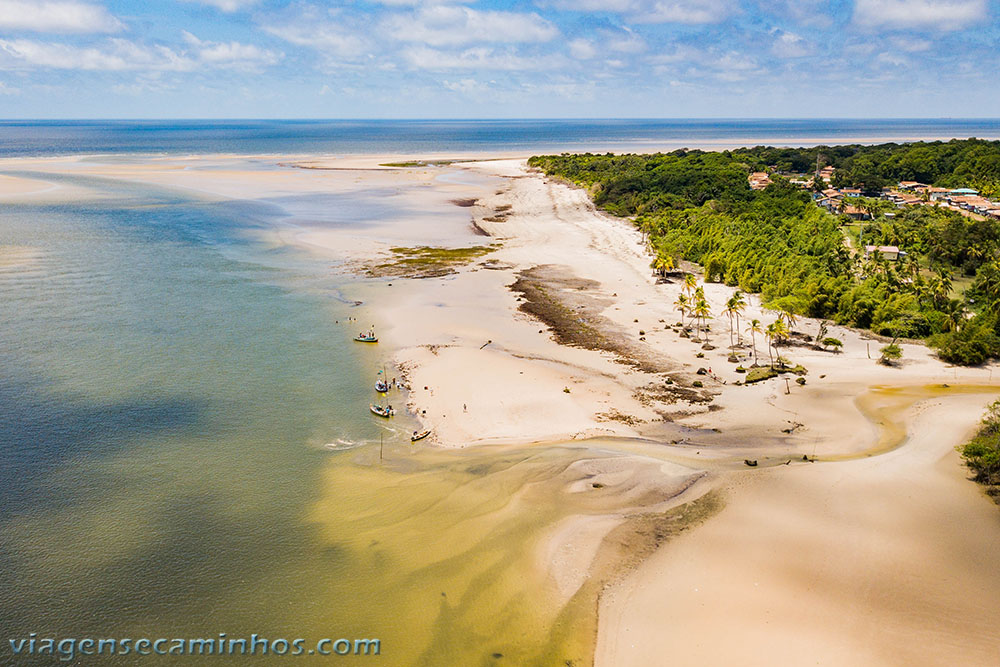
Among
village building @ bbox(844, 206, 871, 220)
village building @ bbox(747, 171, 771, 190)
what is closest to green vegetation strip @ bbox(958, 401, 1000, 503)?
village building @ bbox(844, 206, 871, 220)

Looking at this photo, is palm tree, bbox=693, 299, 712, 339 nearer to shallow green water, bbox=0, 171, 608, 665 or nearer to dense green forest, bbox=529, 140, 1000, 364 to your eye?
dense green forest, bbox=529, 140, 1000, 364

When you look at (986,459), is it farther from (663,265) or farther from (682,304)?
(663,265)

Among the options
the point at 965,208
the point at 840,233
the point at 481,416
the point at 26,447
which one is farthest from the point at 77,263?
the point at 965,208

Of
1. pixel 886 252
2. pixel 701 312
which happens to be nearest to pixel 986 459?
pixel 701 312

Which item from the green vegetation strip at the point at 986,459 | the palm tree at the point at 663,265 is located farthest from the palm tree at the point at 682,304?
the green vegetation strip at the point at 986,459

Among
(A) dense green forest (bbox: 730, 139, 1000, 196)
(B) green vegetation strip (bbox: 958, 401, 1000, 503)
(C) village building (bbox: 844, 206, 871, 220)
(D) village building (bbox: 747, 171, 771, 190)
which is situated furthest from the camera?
(A) dense green forest (bbox: 730, 139, 1000, 196)

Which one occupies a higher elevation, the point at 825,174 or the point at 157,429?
the point at 825,174
